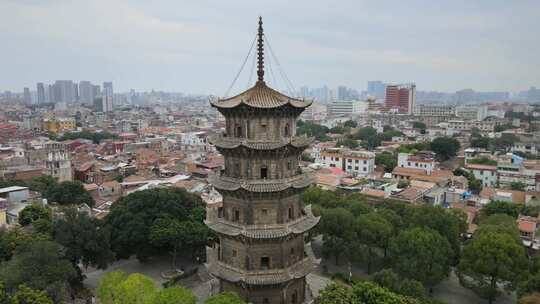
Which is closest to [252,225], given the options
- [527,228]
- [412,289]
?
[412,289]

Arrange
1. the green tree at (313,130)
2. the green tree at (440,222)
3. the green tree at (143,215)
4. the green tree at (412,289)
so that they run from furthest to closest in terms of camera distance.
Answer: the green tree at (313,130)
the green tree at (440,222)
the green tree at (143,215)
the green tree at (412,289)

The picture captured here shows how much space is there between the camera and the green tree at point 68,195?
4912cm

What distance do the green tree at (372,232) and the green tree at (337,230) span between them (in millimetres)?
817

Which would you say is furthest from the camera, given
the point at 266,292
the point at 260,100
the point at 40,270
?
the point at 40,270

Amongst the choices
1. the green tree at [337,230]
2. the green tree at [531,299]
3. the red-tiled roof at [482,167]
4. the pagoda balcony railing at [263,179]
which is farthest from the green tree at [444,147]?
the pagoda balcony railing at [263,179]

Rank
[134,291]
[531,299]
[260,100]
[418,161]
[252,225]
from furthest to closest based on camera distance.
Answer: [418,161] → [531,299] → [134,291] → [252,225] → [260,100]

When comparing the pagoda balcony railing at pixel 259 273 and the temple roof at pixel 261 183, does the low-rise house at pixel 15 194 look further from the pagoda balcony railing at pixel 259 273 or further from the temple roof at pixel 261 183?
the temple roof at pixel 261 183

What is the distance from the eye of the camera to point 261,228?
19750mm

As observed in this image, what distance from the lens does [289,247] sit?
2089 cm

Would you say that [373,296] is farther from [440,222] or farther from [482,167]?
[482,167]

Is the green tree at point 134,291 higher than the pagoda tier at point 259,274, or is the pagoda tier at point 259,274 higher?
the pagoda tier at point 259,274

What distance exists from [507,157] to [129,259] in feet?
200

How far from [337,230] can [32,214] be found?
29.1 metres

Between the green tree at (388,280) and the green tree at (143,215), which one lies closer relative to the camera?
the green tree at (388,280)
